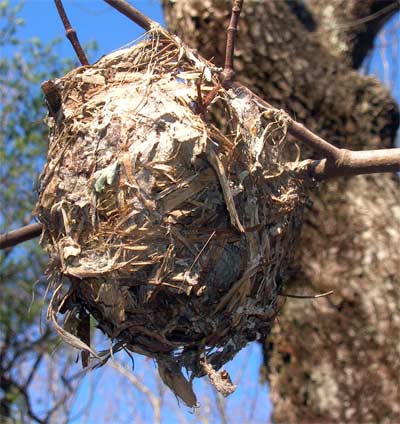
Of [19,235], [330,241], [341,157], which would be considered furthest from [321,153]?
[330,241]

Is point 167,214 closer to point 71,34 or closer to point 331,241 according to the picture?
point 71,34

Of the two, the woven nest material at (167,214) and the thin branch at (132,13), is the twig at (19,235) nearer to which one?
the woven nest material at (167,214)

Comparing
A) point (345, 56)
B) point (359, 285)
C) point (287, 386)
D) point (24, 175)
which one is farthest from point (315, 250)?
point (24, 175)

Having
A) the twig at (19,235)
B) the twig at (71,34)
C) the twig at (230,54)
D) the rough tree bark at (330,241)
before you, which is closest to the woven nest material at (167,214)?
the twig at (230,54)

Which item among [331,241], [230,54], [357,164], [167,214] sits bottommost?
[331,241]

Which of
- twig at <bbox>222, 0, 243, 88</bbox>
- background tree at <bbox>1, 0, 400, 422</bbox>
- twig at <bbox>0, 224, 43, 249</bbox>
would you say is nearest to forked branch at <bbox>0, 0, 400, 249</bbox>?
twig at <bbox>222, 0, 243, 88</bbox>
